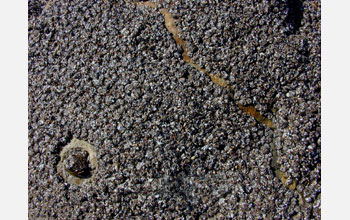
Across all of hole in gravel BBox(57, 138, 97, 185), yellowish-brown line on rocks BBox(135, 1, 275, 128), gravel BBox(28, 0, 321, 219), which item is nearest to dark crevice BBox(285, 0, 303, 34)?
gravel BBox(28, 0, 321, 219)

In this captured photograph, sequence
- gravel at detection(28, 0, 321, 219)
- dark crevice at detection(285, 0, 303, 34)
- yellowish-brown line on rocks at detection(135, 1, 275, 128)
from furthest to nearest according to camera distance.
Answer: dark crevice at detection(285, 0, 303, 34), yellowish-brown line on rocks at detection(135, 1, 275, 128), gravel at detection(28, 0, 321, 219)

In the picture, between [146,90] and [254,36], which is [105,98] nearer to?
[146,90]

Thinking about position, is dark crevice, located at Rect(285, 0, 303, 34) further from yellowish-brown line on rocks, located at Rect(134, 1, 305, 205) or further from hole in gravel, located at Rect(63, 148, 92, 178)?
hole in gravel, located at Rect(63, 148, 92, 178)

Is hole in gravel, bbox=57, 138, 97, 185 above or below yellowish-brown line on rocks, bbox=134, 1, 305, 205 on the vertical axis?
below

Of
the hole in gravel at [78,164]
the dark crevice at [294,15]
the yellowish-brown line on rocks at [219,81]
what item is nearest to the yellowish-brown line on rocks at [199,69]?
the yellowish-brown line on rocks at [219,81]

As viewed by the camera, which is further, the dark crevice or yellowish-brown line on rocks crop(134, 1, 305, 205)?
the dark crevice

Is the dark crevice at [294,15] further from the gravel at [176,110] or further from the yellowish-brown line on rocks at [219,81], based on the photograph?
the yellowish-brown line on rocks at [219,81]

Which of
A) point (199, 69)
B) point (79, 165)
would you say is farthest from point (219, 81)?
point (79, 165)

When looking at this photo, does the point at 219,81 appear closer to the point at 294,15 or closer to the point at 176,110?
the point at 176,110
